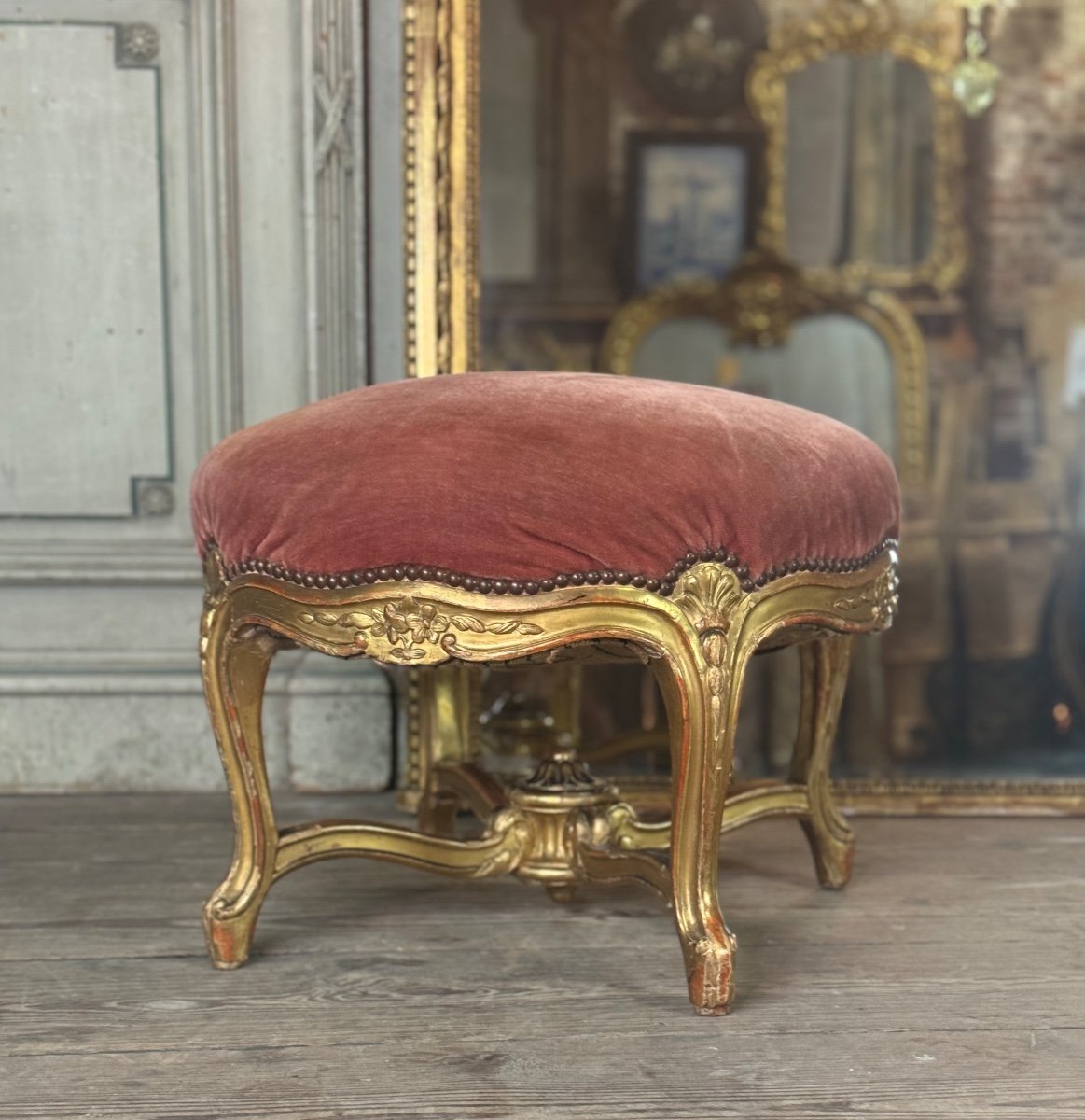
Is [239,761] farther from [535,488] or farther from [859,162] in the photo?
[859,162]

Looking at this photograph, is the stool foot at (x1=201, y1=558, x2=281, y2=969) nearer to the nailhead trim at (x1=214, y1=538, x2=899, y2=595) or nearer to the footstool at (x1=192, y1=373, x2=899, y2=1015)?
the footstool at (x1=192, y1=373, x2=899, y2=1015)

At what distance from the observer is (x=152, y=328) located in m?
1.85

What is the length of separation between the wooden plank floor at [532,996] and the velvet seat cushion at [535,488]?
350 mm

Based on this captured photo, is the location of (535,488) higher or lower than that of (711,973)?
higher

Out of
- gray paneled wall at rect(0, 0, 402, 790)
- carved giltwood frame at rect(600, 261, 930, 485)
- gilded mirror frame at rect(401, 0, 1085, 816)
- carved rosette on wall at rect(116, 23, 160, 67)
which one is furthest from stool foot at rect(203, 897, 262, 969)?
carved rosette on wall at rect(116, 23, 160, 67)

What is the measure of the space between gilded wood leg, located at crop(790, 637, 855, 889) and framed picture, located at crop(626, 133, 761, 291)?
2.43ft

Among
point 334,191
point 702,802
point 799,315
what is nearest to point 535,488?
point 702,802

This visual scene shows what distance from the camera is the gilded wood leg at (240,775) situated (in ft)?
3.83

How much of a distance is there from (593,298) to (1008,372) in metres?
0.64

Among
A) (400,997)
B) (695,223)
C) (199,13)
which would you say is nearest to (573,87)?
(695,223)

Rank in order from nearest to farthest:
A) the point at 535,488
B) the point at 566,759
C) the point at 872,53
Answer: the point at 535,488
the point at 566,759
the point at 872,53

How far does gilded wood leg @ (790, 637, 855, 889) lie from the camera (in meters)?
1.39

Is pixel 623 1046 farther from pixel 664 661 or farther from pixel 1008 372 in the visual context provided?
pixel 1008 372

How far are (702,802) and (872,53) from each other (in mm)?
1324
